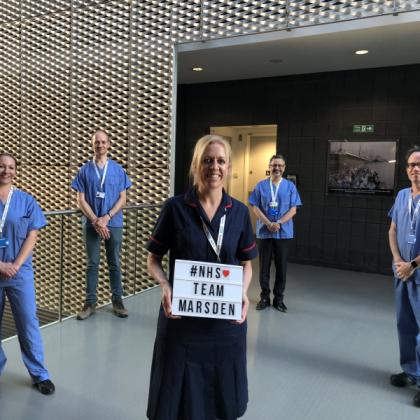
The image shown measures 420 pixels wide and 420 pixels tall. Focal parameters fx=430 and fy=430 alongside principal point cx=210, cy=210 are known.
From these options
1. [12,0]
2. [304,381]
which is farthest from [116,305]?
[12,0]

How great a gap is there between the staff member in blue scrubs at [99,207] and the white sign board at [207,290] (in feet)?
7.37

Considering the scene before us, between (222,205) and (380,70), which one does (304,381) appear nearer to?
(222,205)

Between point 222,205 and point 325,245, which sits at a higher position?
point 222,205

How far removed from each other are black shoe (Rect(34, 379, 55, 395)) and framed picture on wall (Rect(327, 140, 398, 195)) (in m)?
4.68

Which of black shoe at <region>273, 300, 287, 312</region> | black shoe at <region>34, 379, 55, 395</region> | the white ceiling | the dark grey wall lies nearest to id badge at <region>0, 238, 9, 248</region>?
black shoe at <region>34, 379, 55, 395</region>

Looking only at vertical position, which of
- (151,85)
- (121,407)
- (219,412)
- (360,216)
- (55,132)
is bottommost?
(121,407)

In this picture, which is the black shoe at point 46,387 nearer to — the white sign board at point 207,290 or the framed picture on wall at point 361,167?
the white sign board at point 207,290

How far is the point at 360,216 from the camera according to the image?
5957 mm

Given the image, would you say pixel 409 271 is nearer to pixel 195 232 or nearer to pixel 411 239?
pixel 411 239

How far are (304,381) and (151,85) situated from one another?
372 cm

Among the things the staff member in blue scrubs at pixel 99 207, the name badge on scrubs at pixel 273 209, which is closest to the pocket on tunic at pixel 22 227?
the staff member in blue scrubs at pixel 99 207

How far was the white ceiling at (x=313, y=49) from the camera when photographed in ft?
13.6

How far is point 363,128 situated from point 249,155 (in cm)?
255

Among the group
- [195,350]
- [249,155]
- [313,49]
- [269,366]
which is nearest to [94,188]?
[269,366]
